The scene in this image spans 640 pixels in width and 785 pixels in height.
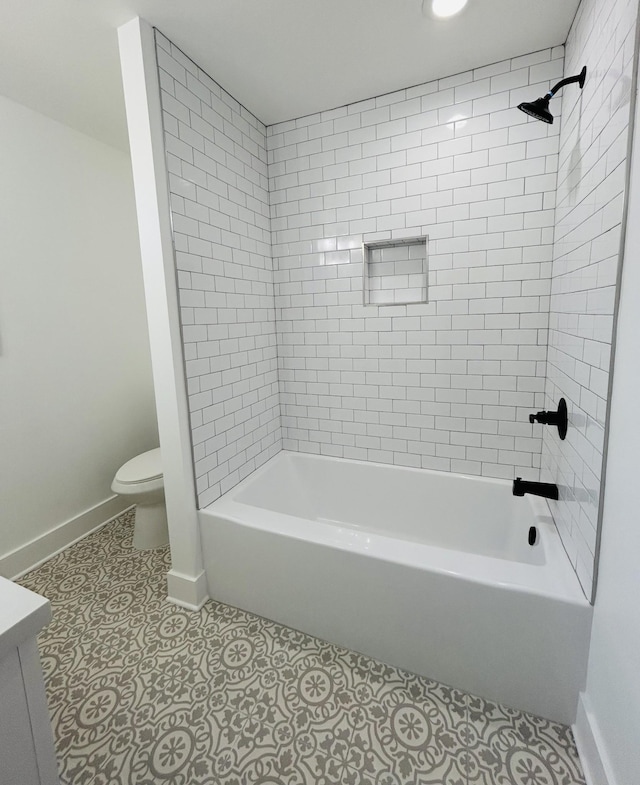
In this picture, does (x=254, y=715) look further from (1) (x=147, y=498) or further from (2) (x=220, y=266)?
(2) (x=220, y=266)

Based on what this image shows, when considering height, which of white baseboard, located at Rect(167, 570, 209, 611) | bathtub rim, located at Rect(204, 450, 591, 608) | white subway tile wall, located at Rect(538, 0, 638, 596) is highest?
white subway tile wall, located at Rect(538, 0, 638, 596)

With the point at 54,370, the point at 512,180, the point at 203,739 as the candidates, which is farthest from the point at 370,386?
the point at 54,370

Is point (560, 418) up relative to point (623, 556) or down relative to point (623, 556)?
up

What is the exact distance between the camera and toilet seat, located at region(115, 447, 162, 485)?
6.95 ft

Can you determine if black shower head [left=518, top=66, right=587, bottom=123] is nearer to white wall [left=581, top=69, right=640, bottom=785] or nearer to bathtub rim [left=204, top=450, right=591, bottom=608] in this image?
white wall [left=581, top=69, right=640, bottom=785]

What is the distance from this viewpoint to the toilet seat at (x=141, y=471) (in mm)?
2119

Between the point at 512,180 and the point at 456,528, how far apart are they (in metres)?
1.79

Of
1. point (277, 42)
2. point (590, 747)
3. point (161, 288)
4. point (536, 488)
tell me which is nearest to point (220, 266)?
point (161, 288)

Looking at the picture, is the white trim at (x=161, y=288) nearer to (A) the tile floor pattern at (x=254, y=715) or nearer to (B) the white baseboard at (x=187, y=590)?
(B) the white baseboard at (x=187, y=590)

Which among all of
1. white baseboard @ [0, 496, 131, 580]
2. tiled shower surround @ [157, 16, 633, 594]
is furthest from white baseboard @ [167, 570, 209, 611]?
white baseboard @ [0, 496, 131, 580]

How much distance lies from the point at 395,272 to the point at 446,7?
3.40 feet

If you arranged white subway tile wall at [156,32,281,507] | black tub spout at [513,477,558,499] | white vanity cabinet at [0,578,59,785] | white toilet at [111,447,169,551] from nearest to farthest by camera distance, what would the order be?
white vanity cabinet at [0,578,59,785]
black tub spout at [513,477,558,499]
white subway tile wall at [156,32,281,507]
white toilet at [111,447,169,551]

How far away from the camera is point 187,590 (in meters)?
1.78

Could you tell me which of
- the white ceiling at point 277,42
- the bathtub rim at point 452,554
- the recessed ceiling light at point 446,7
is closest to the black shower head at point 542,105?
the white ceiling at point 277,42
